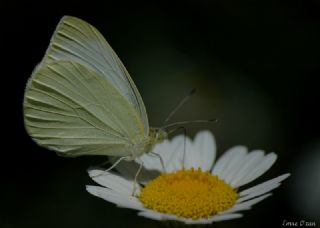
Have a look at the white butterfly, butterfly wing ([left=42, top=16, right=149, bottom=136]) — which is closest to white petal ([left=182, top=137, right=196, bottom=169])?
the white butterfly

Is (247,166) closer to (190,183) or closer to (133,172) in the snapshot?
(190,183)

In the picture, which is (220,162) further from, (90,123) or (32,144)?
(32,144)

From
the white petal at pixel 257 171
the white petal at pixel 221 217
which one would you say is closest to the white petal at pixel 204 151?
the white petal at pixel 257 171

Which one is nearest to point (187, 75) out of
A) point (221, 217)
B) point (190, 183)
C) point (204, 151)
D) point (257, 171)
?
point (204, 151)

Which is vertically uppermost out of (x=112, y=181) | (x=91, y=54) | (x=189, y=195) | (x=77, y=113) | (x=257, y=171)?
(x=91, y=54)

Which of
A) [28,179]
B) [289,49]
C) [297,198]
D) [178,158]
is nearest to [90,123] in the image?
[178,158]

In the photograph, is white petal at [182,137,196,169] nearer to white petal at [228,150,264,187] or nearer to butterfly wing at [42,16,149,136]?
white petal at [228,150,264,187]
